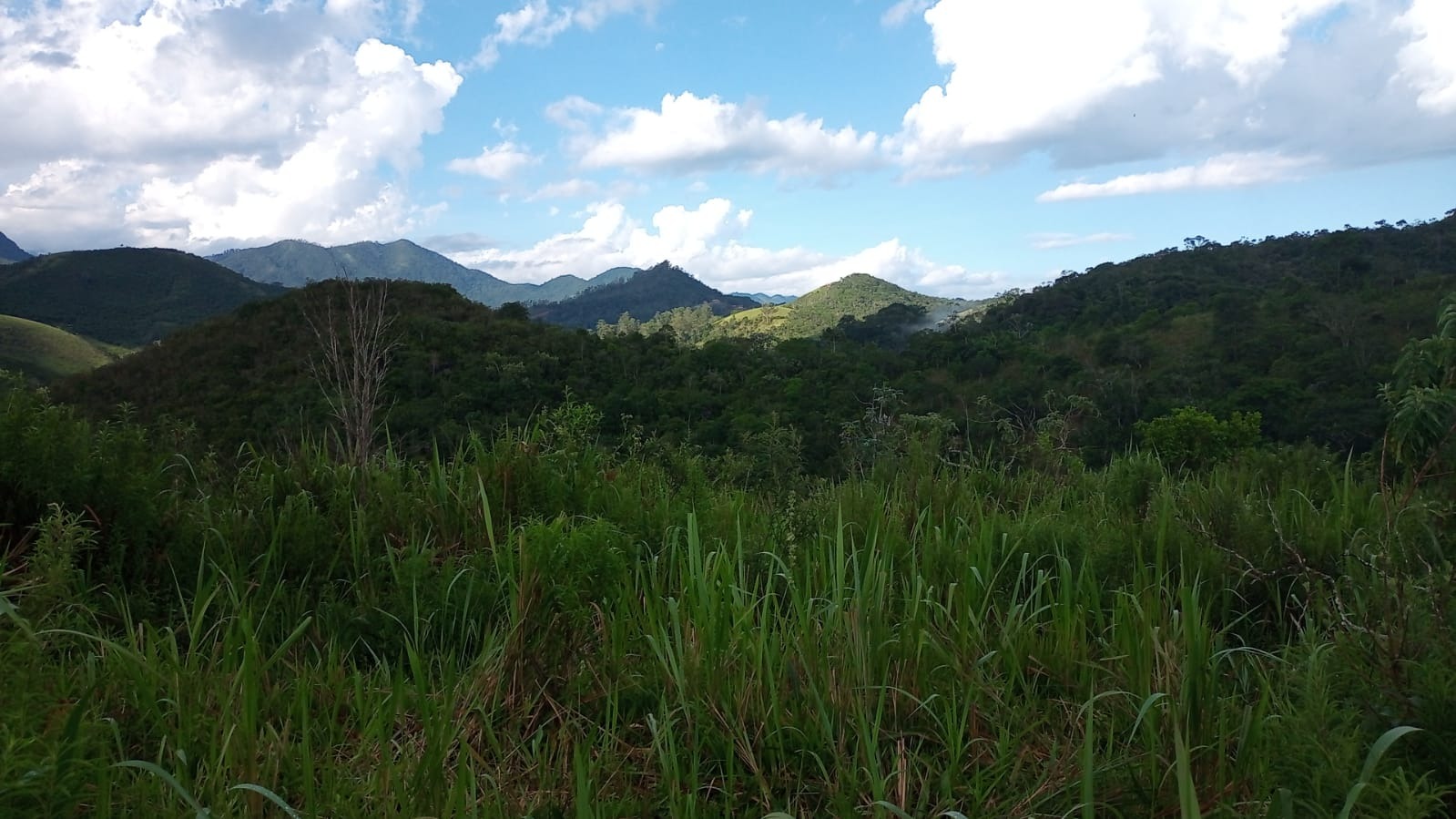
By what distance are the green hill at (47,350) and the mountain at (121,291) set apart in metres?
17.9

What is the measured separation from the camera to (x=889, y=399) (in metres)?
26.2

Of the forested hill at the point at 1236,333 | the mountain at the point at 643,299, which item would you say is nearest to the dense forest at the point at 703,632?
the forested hill at the point at 1236,333

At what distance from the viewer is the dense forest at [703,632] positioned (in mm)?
1423

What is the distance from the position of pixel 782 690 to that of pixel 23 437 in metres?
2.11

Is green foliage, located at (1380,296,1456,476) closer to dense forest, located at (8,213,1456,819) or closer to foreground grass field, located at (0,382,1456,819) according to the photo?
dense forest, located at (8,213,1456,819)

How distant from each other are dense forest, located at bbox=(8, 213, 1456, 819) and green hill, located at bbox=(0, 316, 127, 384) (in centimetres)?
7285

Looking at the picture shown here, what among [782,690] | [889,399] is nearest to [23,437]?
[782,690]

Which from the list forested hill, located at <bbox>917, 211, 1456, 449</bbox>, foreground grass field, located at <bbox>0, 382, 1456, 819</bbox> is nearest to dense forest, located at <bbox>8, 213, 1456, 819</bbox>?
foreground grass field, located at <bbox>0, 382, 1456, 819</bbox>

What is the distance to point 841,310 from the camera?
129 m

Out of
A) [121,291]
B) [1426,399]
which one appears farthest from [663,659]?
[121,291]

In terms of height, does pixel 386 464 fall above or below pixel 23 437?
below

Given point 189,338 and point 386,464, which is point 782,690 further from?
point 189,338

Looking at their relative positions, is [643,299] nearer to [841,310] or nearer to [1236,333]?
[841,310]

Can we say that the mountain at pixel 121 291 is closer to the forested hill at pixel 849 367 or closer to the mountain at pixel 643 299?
the mountain at pixel 643 299
